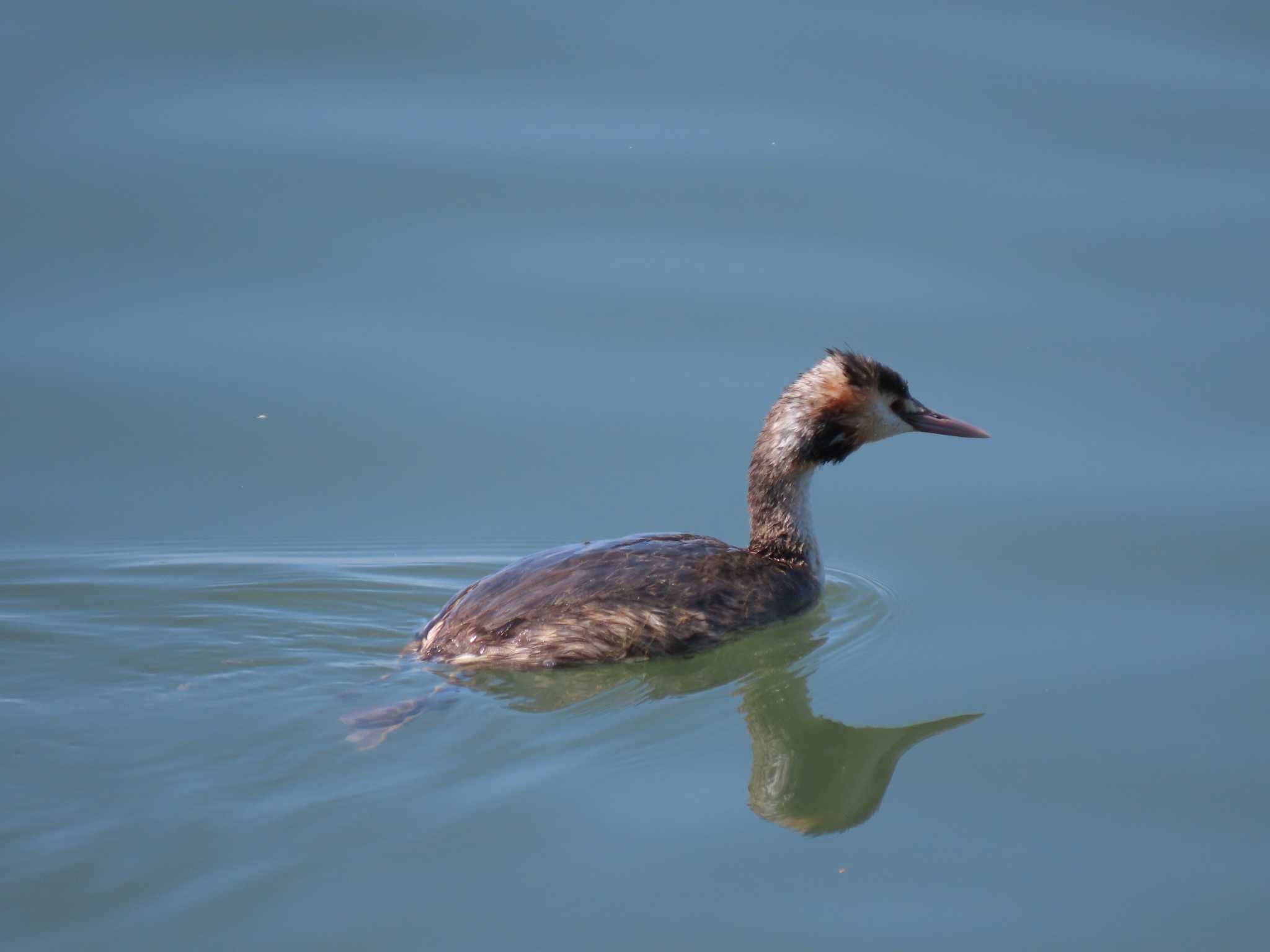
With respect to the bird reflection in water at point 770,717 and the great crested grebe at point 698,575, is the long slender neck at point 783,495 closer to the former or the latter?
the great crested grebe at point 698,575

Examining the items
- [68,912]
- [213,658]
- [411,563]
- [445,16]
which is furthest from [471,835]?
[445,16]

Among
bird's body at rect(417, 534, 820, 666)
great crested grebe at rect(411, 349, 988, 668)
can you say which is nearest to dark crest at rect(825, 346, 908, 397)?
great crested grebe at rect(411, 349, 988, 668)

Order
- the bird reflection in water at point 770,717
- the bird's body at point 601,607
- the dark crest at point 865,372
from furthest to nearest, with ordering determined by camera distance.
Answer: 1. the dark crest at point 865,372
2. the bird's body at point 601,607
3. the bird reflection in water at point 770,717

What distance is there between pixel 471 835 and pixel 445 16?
7.14m

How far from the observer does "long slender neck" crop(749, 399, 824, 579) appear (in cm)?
772

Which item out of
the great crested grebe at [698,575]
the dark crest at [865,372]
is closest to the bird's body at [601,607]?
the great crested grebe at [698,575]

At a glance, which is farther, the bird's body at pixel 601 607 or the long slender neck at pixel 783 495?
the long slender neck at pixel 783 495

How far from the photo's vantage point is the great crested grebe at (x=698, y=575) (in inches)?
267

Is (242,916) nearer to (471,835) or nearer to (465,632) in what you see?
(471,835)

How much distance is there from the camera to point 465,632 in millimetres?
6785

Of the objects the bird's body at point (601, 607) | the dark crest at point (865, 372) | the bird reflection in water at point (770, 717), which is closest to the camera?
the bird reflection in water at point (770, 717)

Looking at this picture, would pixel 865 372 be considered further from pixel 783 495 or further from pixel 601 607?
pixel 601 607

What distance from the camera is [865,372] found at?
25.3 ft

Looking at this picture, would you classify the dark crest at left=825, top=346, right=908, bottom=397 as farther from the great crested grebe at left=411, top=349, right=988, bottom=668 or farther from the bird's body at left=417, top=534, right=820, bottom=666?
the bird's body at left=417, top=534, right=820, bottom=666
